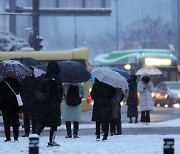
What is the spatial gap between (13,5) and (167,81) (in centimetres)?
1088

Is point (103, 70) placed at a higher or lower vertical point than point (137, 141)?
higher

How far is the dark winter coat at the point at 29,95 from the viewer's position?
19.8 metres

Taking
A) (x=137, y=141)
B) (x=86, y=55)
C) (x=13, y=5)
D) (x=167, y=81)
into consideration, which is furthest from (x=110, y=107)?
(x=167, y=81)

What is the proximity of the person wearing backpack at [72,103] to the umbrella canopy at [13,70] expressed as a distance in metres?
1.03

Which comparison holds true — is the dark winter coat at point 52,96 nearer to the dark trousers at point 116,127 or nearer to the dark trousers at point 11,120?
the dark trousers at point 11,120

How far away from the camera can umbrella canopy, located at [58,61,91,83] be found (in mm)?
18906

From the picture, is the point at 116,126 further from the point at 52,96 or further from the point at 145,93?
the point at 52,96

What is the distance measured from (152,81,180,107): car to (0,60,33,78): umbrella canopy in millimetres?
23682

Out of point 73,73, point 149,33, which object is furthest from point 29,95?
point 149,33

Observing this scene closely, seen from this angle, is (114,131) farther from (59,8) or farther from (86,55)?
(59,8)

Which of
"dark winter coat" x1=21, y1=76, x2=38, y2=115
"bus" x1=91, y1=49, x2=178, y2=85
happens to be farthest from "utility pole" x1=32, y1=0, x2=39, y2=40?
"dark winter coat" x1=21, y1=76, x2=38, y2=115

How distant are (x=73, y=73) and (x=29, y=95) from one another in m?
1.51

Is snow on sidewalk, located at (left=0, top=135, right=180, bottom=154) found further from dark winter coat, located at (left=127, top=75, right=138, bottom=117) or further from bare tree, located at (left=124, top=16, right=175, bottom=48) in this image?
bare tree, located at (left=124, top=16, right=175, bottom=48)

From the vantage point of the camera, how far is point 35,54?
31984 mm
